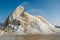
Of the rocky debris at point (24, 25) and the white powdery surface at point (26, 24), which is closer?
the rocky debris at point (24, 25)

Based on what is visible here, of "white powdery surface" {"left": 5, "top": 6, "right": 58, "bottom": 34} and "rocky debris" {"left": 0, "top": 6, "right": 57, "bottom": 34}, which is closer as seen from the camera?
"rocky debris" {"left": 0, "top": 6, "right": 57, "bottom": 34}

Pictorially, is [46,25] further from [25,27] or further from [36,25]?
[25,27]

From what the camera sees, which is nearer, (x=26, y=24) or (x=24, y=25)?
(x=24, y=25)

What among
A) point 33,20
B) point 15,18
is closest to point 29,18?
point 33,20

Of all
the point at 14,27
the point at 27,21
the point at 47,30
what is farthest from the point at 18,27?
the point at 47,30

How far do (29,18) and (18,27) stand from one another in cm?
312

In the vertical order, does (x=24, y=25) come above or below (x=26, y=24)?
below

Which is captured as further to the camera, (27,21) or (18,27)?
(27,21)

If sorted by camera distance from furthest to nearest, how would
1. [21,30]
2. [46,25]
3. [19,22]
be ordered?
[46,25] → [19,22] → [21,30]

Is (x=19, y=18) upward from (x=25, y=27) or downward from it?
upward

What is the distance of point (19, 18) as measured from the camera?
25.1 metres

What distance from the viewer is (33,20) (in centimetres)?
2500

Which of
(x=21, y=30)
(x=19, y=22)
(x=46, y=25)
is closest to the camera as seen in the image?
(x=21, y=30)

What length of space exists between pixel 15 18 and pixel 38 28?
4.28m
